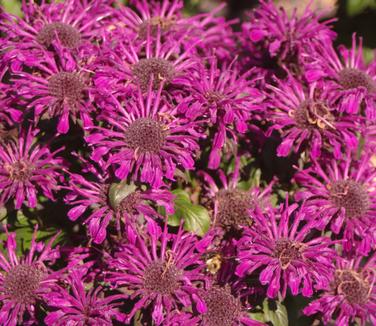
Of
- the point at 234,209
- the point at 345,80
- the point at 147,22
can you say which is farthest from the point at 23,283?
the point at 345,80

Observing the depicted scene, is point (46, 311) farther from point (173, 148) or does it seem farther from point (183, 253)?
point (173, 148)

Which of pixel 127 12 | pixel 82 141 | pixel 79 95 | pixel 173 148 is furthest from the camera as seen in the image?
pixel 127 12

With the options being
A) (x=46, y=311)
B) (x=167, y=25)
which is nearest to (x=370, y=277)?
(x=46, y=311)

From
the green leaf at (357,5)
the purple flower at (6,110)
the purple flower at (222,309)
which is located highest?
the green leaf at (357,5)

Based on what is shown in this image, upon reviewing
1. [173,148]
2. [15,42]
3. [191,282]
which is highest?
[15,42]

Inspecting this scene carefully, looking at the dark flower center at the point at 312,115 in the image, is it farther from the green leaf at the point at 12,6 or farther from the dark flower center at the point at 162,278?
the green leaf at the point at 12,6

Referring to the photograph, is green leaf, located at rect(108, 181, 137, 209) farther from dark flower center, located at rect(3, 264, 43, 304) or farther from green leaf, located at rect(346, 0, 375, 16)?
green leaf, located at rect(346, 0, 375, 16)

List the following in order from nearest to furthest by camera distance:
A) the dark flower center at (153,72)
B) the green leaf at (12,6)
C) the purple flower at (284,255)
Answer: the purple flower at (284,255), the dark flower center at (153,72), the green leaf at (12,6)

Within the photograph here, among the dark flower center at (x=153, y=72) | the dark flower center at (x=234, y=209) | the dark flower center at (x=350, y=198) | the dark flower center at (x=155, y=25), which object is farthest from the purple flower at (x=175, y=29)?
the dark flower center at (x=350, y=198)
